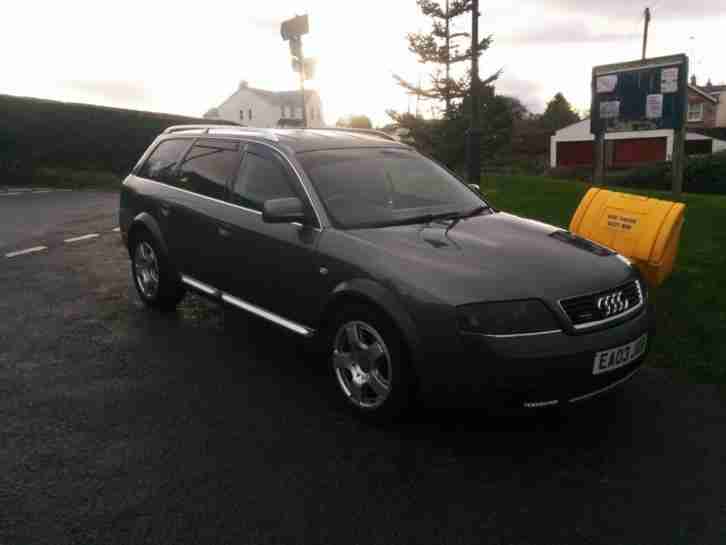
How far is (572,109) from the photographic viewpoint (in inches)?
3499

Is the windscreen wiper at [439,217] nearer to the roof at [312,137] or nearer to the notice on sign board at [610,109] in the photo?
the roof at [312,137]

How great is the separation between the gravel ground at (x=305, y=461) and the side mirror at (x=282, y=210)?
2.72 ft

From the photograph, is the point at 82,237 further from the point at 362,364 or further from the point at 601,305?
the point at 601,305

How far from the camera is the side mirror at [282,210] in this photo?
4301 mm

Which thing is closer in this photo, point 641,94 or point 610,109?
point 641,94

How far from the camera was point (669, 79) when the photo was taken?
10.2 meters

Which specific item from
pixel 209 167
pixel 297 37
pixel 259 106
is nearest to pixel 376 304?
pixel 209 167

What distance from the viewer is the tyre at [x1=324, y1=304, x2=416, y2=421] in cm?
374

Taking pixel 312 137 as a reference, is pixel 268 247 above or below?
below

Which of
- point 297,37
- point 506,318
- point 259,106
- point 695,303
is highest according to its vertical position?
point 259,106

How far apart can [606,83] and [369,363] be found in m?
8.69

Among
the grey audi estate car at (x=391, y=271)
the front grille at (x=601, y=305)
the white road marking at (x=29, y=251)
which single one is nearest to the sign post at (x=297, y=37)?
the white road marking at (x=29, y=251)

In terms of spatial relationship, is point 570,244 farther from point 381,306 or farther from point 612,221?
point 612,221

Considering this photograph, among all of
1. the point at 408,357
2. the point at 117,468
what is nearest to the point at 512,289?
the point at 408,357
